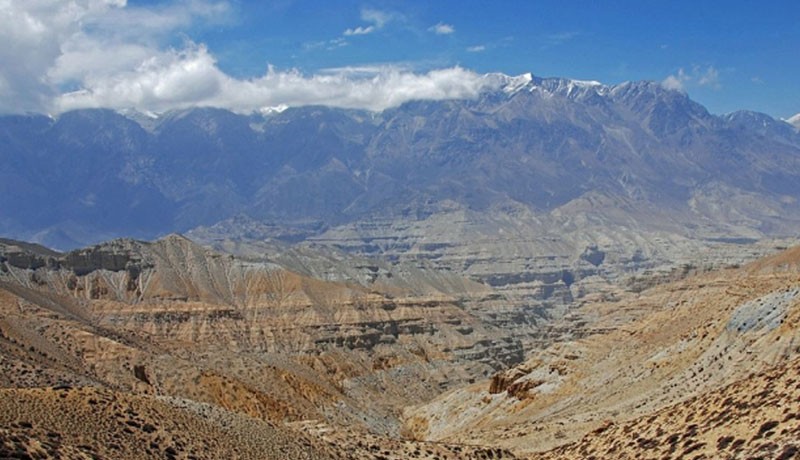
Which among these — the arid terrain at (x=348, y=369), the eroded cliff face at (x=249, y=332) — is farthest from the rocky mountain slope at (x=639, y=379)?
the eroded cliff face at (x=249, y=332)

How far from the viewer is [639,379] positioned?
65.2 m

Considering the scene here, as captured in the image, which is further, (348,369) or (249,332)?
(249,332)

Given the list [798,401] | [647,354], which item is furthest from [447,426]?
[798,401]

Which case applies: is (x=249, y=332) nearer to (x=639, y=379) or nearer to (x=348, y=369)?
(x=348, y=369)

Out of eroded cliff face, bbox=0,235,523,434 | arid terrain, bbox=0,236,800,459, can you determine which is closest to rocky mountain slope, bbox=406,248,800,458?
arid terrain, bbox=0,236,800,459

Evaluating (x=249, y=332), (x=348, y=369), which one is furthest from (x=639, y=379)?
(x=249, y=332)

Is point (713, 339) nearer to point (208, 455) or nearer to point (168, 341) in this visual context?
point (208, 455)

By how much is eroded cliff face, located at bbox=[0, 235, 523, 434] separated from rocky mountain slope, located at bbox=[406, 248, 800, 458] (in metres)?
16.9

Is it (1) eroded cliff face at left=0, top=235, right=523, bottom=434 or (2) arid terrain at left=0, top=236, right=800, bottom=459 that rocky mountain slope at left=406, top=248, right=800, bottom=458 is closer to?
(2) arid terrain at left=0, top=236, right=800, bottom=459

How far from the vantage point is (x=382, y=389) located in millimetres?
134250

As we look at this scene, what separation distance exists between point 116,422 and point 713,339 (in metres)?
43.1

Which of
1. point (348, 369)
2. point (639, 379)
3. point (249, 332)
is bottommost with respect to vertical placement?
point (348, 369)

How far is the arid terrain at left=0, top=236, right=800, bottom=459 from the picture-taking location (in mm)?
29656

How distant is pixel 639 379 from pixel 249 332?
309ft
